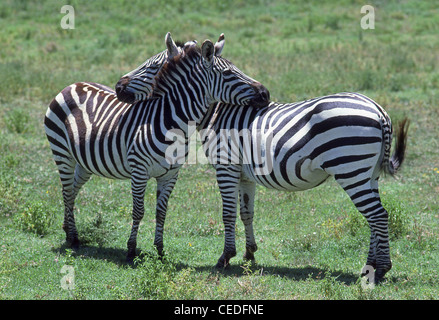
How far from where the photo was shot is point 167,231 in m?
8.84

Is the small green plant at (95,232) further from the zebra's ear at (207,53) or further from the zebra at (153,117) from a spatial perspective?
the zebra's ear at (207,53)

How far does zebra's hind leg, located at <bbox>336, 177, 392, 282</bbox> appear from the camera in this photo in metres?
6.34

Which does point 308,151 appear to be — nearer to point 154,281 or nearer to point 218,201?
point 154,281

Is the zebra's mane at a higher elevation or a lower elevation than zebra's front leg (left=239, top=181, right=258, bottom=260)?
higher

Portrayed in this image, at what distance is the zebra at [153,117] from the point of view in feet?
24.0

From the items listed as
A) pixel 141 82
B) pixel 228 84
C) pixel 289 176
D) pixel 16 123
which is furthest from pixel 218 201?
pixel 16 123

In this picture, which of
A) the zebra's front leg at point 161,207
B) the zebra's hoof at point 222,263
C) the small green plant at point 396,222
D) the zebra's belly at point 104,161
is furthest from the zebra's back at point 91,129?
the small green plant at point 396,222

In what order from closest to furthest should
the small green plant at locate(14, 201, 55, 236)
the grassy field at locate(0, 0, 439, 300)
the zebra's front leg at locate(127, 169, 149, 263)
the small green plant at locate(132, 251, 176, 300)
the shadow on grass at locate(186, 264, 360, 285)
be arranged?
1. the small green plant at locate(132, 251, 176, 300)
2. the grassy field at locate(0, 0, 439, 300)
3. the shadow on grass at locate(186, 264, 360, 285)
4. the zebra's front leg at locate(127, 169, 149, 263)
5. the small green plant at locate(14, 201, 55, 236)

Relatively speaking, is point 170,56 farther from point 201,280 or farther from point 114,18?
point 114,18

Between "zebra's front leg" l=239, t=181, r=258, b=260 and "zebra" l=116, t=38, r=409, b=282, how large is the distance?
13mm

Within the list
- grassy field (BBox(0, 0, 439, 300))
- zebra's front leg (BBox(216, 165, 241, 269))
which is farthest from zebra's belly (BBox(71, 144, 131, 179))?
zebra's front leg (BBox(216, 165, 241, 269))

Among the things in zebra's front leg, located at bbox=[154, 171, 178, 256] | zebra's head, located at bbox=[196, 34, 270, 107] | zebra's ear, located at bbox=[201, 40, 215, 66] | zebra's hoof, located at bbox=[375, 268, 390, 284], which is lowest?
zebra's hoof, located at bbox=[375, 268, 390, 284]

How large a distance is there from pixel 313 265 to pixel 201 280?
163 centimetres

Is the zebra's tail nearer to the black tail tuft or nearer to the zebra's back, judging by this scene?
the black tail tuft
